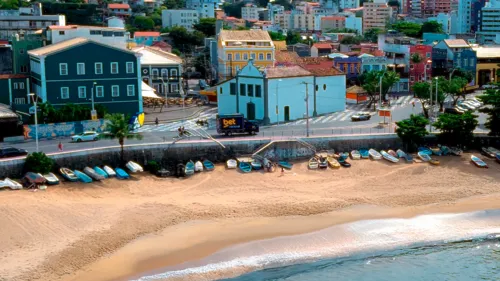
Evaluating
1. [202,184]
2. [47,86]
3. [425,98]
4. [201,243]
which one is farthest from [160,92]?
[201,243]

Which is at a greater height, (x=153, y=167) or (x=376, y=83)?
(x=376, y=83)

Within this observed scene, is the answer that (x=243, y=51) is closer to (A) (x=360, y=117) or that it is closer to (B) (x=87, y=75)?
(A) (x=360, y=117)

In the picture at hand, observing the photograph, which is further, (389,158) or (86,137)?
(86,137)

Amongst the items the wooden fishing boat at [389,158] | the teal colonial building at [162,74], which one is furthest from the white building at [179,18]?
the wooden fishing boat at [389,158]

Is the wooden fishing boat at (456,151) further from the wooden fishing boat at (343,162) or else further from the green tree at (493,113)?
the wooden fishing boat at (343,162)

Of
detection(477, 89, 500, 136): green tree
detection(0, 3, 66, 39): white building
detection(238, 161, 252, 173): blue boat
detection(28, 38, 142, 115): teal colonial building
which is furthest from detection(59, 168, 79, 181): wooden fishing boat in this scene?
detection(0, 3, 66, 39): white building

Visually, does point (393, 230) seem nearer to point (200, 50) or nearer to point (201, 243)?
point (201, 243)

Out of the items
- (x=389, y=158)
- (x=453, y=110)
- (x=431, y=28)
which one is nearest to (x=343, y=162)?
(x=389, y=158)
